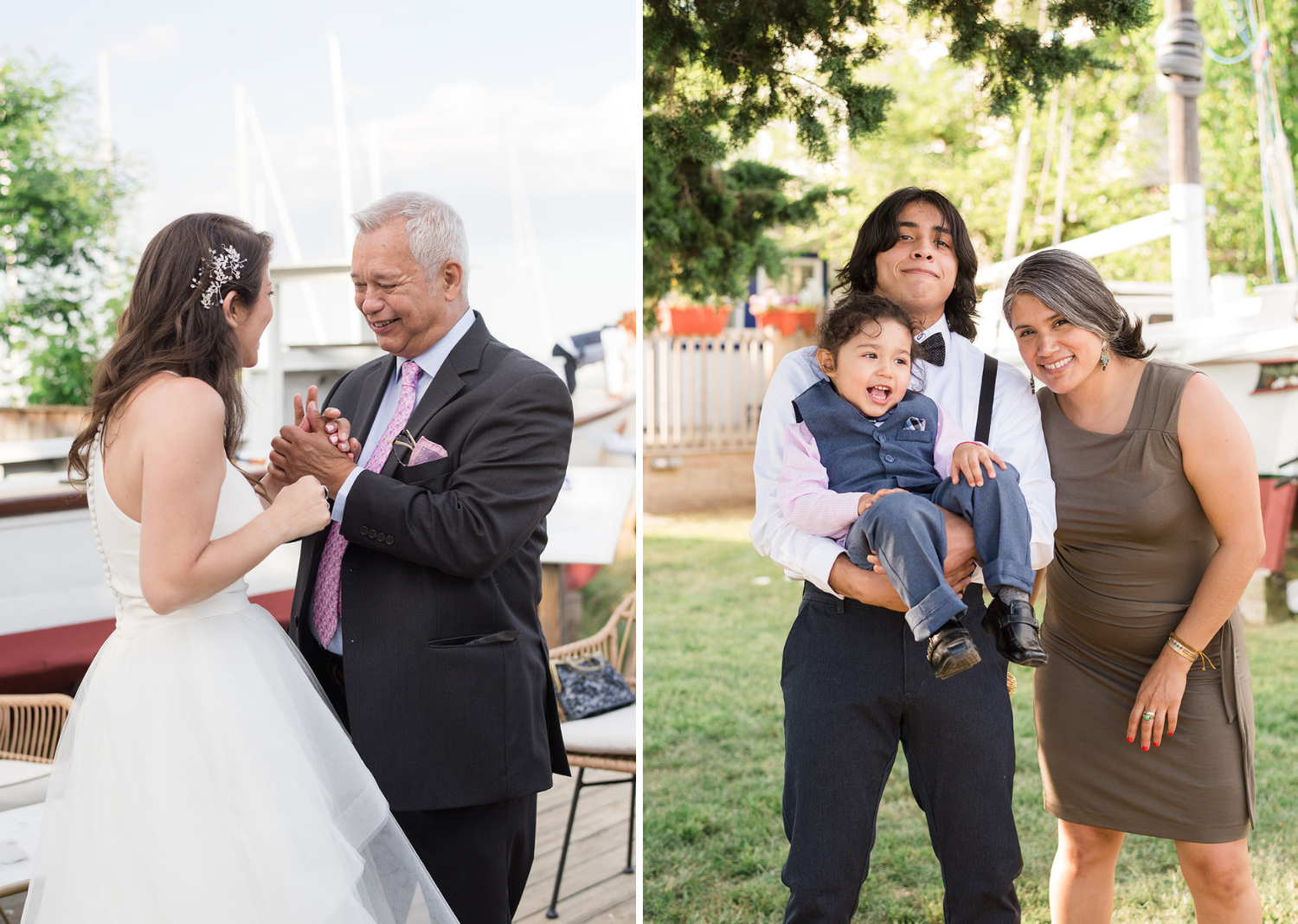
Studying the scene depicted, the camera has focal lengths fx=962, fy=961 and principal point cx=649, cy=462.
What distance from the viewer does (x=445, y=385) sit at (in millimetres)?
2033

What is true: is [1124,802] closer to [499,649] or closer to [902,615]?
[902,615]

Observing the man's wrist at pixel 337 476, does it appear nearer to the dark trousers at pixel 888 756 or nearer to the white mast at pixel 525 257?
the dark trousers at pixel 888 756

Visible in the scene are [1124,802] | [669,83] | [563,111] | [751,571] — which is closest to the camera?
[1124,802]

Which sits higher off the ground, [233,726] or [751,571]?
[233,726]

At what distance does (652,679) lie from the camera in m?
5.77

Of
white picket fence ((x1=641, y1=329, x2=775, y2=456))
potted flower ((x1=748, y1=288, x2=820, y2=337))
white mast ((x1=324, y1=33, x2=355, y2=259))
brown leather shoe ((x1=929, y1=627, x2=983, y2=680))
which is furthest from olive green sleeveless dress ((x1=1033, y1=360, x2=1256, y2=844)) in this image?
potted flower ((x1=748, y1=288, x2=820, y2=337))

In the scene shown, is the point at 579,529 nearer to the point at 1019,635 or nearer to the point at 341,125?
→ the point at 341,125

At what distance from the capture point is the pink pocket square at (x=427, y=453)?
1.97 m

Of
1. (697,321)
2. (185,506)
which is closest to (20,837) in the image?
(185,506)

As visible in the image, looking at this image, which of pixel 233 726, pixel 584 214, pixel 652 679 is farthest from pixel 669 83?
pixel 584 214

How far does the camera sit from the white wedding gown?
1711 mm

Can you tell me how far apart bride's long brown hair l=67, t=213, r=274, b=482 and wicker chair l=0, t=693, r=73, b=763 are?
174 centimetres

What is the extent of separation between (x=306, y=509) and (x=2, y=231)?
5376 mm

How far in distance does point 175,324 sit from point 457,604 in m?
0.76
